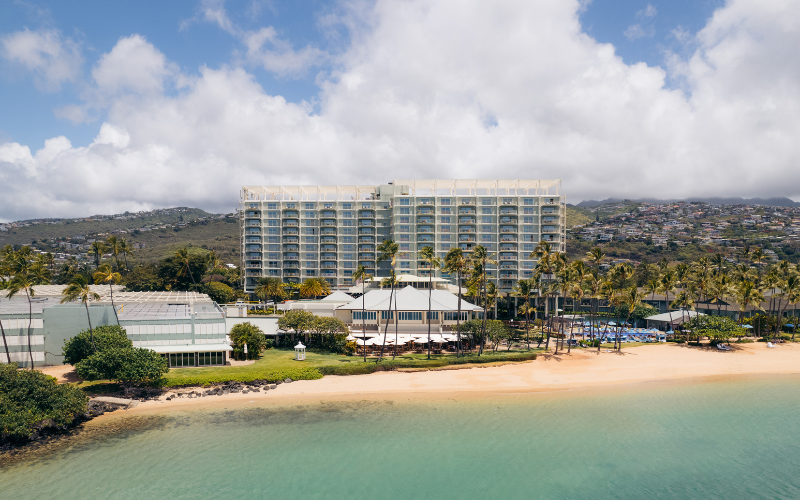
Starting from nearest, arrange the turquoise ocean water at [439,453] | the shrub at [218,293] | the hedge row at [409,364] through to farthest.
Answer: the turquoise ocean water at [439,453], the hedge row at [409,364], the shrub at [218,293]

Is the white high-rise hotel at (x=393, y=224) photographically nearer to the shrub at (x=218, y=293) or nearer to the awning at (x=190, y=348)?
the shrub at (x=218, y=293)

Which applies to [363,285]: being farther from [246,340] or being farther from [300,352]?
[246,340]

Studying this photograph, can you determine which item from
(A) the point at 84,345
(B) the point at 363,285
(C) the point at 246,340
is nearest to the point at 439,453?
(B) the point at 363,285

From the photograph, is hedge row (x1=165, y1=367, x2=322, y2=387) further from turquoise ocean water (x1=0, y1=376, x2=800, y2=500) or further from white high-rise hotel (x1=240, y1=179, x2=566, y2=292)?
white high-rise hotel (x1=240, y1=179, x2=566, y2=292)

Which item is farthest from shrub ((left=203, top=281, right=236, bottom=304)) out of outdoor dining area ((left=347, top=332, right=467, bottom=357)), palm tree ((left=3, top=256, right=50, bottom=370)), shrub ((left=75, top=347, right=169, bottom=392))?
shrub ((left=75, top=347, right=169, bottom=392))

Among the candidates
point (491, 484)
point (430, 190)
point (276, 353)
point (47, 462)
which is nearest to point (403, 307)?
point (276, 353)

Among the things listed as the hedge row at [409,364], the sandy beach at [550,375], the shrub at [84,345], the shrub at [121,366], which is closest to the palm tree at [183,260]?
the shrub at [84,345]
